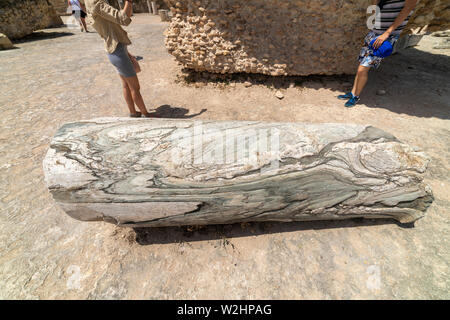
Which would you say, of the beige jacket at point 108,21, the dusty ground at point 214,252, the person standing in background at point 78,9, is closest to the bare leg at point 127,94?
the beige jacket at point 108,21

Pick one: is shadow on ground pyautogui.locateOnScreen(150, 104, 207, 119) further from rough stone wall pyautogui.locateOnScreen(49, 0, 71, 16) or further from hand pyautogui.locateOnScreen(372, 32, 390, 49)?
rough stone wall pyautogui.locateOnScreen(49, 0, 71, 16)

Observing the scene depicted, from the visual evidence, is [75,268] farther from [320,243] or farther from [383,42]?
[383,42]

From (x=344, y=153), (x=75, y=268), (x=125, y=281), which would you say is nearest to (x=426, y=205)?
(x=344, y=153)

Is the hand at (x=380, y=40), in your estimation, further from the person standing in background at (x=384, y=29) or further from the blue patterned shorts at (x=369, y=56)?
the blue patterned shorts at (x=369, y=56)

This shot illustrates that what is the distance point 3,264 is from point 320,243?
2.70 m

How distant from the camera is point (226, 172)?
1390mm

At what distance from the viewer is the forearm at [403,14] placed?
2.31 metres

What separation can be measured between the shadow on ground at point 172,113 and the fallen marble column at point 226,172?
1728 millimetres

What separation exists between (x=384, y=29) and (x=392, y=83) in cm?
174

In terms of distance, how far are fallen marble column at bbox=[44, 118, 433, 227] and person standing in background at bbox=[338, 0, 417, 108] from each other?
1975 millimetres

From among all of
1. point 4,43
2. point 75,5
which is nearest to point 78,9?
point 75,5

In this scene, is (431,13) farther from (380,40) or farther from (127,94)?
(127,94)
